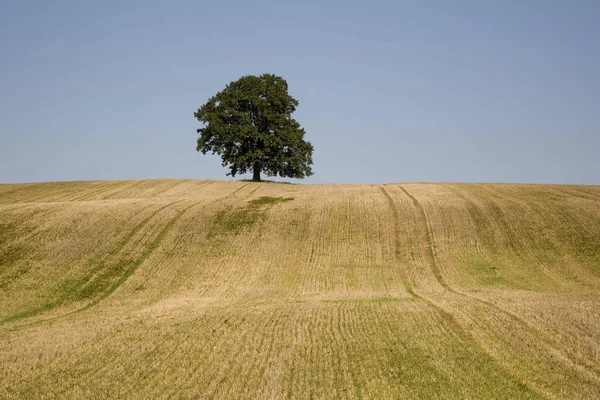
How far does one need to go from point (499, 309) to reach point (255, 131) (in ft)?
178

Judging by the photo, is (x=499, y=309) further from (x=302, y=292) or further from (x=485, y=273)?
(x=485, y=273)

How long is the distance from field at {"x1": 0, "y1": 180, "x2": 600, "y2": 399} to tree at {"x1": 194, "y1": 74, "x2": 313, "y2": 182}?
24.5ft

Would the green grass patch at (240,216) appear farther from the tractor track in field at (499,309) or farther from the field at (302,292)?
the tractor track in field at (499,309)

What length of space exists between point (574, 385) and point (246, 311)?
1561cm

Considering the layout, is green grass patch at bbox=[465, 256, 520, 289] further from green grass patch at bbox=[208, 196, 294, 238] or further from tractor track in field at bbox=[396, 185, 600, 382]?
green grass patch at bbox=[208, 196, 294, 238]

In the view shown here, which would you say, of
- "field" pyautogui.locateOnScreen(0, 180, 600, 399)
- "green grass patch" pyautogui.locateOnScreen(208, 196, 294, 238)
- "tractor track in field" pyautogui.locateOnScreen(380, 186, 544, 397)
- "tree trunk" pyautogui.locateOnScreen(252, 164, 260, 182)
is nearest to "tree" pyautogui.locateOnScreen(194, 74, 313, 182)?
"tree trunk" pyautogui.locateOnScreen(252, 164, 260, 182)

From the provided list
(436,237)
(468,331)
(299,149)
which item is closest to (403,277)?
(436,237)

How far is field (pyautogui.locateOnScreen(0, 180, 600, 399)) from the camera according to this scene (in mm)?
17953

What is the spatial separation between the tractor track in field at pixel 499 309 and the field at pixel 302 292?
13 cm

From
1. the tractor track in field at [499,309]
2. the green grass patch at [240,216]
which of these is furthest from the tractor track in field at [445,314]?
the green grass patch at [240,216]

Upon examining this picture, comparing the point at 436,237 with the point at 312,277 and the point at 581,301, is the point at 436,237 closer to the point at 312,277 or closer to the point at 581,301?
the point at 312,277

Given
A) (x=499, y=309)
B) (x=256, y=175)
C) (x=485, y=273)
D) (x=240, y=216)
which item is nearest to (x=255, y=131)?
(x=256, y=175)

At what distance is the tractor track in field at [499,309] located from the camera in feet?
60.6

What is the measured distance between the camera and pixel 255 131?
77750 millimetres
